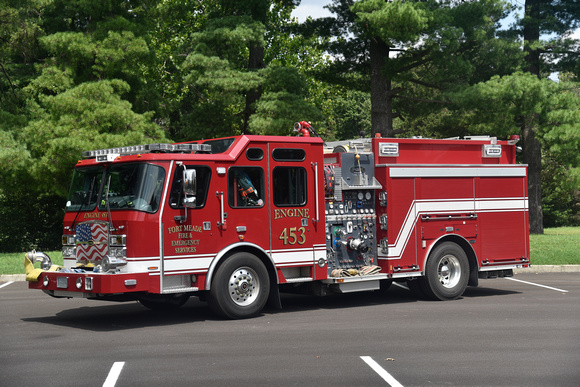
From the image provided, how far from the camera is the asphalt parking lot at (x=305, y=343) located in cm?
782

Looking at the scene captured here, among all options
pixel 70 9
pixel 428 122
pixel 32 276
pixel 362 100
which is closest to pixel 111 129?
pixel 70 9

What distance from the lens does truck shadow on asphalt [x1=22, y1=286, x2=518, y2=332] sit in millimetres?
11797

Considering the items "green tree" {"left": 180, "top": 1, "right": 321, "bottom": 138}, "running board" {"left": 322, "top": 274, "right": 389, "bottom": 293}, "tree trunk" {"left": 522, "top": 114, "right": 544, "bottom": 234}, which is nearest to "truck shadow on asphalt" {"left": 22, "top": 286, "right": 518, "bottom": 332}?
"running board" {"left": 322, "top": 274, "right": 389, "bottom": 293}

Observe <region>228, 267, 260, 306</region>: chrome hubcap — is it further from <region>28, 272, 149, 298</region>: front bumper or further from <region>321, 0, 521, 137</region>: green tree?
<region>321, 0, 521, 137</region>: green tree

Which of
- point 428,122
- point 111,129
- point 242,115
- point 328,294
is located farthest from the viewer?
point 428,122

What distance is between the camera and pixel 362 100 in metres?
61.8

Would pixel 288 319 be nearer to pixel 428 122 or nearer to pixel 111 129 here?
pixel 111 129

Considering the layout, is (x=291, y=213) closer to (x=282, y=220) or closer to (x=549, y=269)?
(x=282, y=220)

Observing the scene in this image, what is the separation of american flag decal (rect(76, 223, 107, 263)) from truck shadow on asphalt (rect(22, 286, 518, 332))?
3.43ft

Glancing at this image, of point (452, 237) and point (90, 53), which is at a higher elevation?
point (90, 53)

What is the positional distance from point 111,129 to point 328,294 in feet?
37.8

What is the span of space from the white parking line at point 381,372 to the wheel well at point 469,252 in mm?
6034

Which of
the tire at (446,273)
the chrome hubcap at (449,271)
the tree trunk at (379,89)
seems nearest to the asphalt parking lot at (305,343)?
the tire at (446,273)

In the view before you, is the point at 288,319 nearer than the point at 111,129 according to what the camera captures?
Yes
